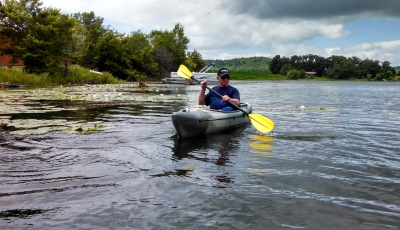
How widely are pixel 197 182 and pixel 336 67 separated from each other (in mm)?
143253

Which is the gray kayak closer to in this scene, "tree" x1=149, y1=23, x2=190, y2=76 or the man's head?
the man's head

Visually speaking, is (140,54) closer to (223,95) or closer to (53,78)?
(53,78)

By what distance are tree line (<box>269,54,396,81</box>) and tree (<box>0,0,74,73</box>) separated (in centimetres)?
11397

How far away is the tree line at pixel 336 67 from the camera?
129625 mm

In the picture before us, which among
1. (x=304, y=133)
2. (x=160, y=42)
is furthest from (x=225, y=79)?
(x=160, y=42)

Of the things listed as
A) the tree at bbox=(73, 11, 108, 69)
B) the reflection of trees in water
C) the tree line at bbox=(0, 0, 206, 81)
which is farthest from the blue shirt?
the tree at bbox=(73, 11, 108, 69)

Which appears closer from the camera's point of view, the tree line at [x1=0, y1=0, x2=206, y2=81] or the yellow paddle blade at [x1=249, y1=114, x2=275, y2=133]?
the yellow paddle blade at [x1=249, y1=114, x2=275, y2=133]

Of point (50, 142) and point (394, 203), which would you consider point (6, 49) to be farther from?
point (394, 203)

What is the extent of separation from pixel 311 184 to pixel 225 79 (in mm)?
5028

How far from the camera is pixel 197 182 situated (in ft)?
15.0

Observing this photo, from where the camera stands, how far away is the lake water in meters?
3.39

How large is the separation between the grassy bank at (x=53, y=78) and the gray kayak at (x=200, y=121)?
79.0 ft

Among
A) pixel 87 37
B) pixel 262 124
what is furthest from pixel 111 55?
pixel 262 124

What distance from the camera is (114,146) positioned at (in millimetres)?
6684
